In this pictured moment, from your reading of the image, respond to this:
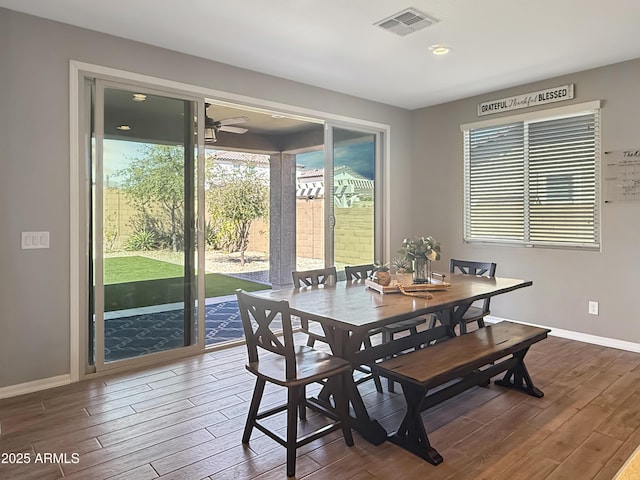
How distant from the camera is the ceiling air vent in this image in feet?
10.3

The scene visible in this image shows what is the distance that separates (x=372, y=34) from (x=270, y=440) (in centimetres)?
308

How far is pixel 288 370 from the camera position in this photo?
217 cm

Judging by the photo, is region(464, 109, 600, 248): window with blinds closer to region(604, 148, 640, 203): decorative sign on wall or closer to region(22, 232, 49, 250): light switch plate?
region(604, 148, 640, 203): decorative sign on wall

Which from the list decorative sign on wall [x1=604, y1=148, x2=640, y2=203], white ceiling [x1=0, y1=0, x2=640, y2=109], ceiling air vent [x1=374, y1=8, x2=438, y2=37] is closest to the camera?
white ceiling [x1=0, y1=0, x2=640, y2=109]

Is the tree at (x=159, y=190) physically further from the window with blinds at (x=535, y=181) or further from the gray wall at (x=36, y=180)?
the window with blinds at (x=535, y=181)

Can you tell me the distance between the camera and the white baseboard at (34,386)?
3.10 metres

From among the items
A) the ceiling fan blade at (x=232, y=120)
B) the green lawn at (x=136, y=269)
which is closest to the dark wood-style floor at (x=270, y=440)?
the green lawn at (x=136, y=269)

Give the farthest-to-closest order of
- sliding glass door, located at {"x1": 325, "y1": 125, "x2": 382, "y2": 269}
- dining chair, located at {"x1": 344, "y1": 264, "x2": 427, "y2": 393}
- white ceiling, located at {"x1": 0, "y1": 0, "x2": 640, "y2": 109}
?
1. sliding glass door, located at {"x1": 325, "y1": 125, "x2": 382, "y2": 269}
2. dining chair, located at {"x1": 344, "y1": 264, "x2": 427, "y2": 393}
3. white ceiling, located at {"x1": 0, "y1": 0, "x2": 640, "y2": 109}

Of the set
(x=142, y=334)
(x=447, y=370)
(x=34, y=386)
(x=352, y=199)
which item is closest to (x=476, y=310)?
(x=447, y=370)

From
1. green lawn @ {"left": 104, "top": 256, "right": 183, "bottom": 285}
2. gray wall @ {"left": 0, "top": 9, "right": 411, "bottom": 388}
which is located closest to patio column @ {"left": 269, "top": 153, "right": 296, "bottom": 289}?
green lawn @ {"left": 104, "top": 256, "right": 183, "bottom": 285}

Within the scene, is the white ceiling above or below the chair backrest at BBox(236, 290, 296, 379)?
above

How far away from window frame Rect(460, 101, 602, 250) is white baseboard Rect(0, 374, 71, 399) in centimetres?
454

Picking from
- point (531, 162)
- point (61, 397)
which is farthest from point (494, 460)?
point (531, 162)

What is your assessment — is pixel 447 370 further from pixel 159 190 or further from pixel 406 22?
pixel 159 190
